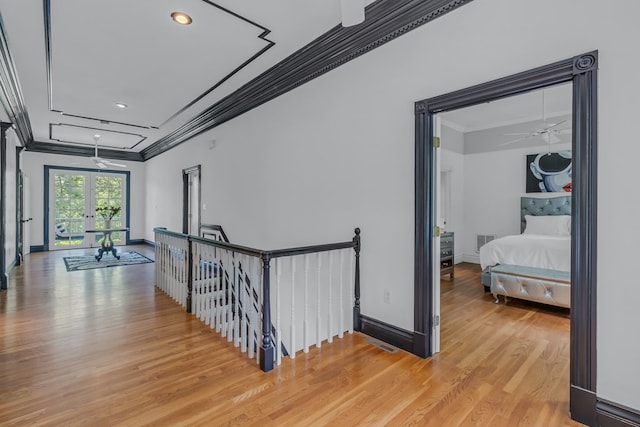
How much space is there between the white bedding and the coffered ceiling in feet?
10.8

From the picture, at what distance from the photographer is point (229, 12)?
274cm

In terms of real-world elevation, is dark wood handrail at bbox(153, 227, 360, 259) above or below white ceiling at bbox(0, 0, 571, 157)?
below

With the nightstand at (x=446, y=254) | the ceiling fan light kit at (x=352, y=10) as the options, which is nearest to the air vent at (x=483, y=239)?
the nightstand at (x=446, y=254)

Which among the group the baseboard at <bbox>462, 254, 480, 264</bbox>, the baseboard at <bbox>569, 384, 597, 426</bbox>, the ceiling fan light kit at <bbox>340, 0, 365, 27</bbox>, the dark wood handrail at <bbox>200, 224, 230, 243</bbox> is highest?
the ceiling fan light kit at <bbox>340, 0, 365, 27</bbox>

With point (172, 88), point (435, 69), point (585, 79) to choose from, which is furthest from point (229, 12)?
point (585, 79)

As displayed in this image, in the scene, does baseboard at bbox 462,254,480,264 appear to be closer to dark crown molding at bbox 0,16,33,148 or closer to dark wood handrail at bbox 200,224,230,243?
dark wood handrail at bbox 200,224,230,243

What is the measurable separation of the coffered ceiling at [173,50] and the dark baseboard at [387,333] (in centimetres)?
245

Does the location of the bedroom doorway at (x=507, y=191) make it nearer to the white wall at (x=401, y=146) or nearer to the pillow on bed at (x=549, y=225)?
the pillow on bed at (x=549, y=225)

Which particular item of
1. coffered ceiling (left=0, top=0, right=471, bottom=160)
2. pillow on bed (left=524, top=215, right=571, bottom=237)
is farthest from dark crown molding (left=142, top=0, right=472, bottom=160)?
pillow on bed (left=524, top=215, right=571, bottom=237)

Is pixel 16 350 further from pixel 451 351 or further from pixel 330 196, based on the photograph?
pixel 451 351

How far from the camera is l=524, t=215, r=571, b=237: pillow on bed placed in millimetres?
5328

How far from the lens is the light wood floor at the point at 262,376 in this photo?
6.26 feet

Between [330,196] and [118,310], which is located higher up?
[330,196]

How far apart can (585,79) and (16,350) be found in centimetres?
448
